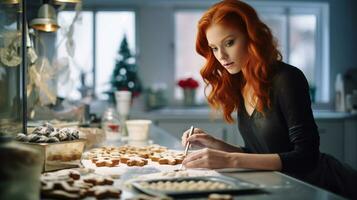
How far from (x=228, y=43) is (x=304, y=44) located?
4.01 meters

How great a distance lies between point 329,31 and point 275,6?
646mm

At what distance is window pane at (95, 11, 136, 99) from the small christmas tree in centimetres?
17

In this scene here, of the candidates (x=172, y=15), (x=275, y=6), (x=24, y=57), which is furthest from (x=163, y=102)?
(x=24, y=57)

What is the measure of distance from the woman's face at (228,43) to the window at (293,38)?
11.7 ft

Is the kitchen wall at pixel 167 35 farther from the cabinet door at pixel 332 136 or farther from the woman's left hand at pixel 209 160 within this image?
the woman's left hand at pixel 209 160

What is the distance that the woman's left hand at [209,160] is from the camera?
4.90 ft

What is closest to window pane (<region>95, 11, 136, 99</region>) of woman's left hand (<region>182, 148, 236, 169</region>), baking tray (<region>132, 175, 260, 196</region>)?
woman's left hand (<region>182, 148, 236, 169</region>)

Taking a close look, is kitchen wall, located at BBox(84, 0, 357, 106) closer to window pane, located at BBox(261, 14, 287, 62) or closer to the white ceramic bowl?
window pane, located at BBox(261, 14, 287, 62)

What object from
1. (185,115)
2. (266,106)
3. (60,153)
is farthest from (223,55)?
(185,115)

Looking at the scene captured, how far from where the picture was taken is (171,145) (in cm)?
242

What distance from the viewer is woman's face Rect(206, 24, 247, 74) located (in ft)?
5.97

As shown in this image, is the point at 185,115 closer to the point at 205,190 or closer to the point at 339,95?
the point at 339,95

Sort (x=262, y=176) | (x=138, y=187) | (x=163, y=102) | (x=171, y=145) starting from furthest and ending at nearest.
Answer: (x=163, y=102), (x=171, y=145), (x=262, y=176), (x=138, y=187)

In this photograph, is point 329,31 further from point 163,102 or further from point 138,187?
point 138,187
